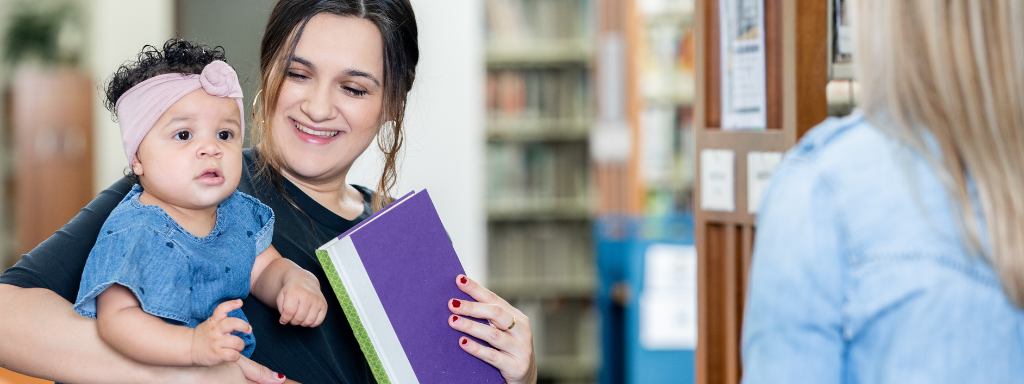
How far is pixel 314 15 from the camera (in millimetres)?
1104

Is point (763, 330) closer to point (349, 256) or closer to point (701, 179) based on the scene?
point (349, 256)

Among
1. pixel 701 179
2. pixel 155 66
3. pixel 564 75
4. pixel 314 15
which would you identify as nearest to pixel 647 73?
pixel 564 75

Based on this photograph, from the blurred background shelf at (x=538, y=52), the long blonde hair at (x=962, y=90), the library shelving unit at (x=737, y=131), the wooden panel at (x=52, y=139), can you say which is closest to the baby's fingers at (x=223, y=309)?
the long blonde hair at (x=962, y=90)

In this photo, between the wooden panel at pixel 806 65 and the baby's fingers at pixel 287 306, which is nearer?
the baby's fingers at pixel 287 306

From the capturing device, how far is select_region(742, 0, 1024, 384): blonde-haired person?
62 centimetres

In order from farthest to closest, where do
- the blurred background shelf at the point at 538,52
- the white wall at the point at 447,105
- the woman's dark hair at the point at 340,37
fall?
the blurred background shelf at the point at 538,52
the white wall at the point at 447,105
the woman's dark hair at the point at 340,37

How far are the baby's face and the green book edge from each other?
0.15m

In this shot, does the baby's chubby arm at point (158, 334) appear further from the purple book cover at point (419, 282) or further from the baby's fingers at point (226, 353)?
the purple book cover at point (419, 282)

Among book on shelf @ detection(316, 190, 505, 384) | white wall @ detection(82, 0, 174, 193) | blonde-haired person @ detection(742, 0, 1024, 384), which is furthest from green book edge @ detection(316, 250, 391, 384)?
white wall @ detection(82, 0, 174, 193)

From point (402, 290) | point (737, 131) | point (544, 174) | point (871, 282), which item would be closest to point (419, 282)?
point (402, 290)

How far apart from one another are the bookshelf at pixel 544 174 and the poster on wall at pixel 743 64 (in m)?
2.37

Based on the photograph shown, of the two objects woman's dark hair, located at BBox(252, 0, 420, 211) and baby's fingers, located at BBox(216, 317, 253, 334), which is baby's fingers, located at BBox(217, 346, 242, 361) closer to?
baby's fingers, located at BBox(216, 317, 253, 334)

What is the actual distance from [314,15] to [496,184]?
2.99 meters

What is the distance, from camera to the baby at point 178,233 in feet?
2.75
